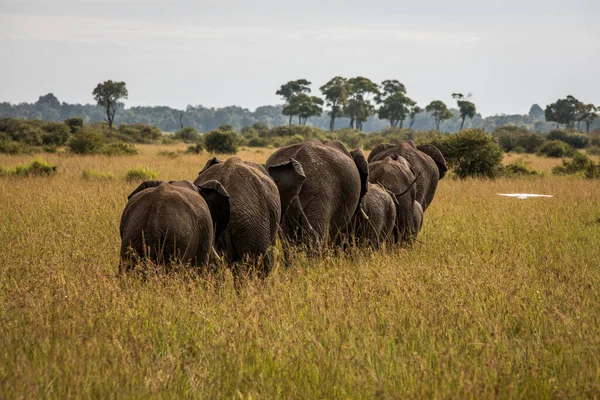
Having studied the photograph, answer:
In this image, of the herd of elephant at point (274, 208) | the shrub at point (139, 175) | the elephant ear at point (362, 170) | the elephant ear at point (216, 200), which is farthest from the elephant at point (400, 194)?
the shrub at point (139, 175)

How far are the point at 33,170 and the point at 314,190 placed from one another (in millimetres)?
12252

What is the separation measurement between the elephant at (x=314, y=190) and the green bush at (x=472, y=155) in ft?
47.9

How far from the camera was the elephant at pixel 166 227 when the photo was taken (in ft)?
15.9

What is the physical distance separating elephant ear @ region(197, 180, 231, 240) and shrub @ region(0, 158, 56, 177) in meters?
12.7

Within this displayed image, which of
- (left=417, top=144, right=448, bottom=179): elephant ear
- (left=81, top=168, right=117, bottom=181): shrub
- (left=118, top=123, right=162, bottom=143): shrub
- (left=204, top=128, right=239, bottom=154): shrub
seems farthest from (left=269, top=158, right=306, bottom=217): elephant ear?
(left=118, top=123, right=162, bottom=143): shrub

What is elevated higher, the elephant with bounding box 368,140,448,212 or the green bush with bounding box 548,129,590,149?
the elephant with bounding box 368,140,448,212

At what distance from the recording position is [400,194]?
8750mm

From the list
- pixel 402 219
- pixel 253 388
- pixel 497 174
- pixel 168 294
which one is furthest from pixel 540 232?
pixel 497 174

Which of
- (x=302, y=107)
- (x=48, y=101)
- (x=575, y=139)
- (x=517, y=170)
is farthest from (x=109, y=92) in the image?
(x=48, y=101)

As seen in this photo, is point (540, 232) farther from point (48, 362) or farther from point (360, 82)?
point (360, 82)

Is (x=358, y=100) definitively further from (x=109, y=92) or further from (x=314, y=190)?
(x=314, y=190)

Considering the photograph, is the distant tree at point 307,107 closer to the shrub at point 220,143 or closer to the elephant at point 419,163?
the shrub at point 220,143

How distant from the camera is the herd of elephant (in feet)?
16.2

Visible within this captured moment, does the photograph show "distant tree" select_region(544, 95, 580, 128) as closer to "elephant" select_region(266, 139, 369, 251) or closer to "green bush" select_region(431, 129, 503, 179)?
"green bush" select_region(431, 129, 503, 179)
